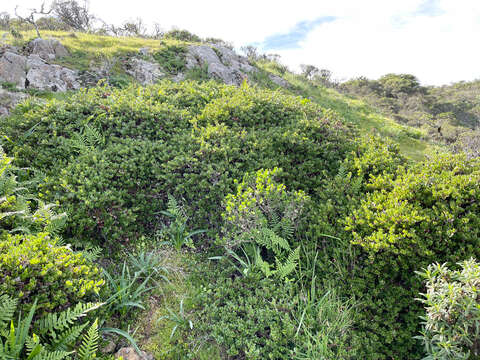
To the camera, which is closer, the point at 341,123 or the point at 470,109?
the point at 341,123

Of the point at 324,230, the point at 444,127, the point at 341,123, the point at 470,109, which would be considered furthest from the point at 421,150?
the point at 470,109

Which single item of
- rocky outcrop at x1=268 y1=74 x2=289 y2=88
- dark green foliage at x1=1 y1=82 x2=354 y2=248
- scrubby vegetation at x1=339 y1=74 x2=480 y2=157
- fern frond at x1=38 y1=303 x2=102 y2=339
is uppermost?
scrubby vegetation at x1=339 y1=74 x2=480 y2=157

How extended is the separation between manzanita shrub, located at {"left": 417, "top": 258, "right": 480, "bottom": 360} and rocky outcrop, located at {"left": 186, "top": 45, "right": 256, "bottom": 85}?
43.4 feet

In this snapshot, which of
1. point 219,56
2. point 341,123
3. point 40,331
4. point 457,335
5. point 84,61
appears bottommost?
point 40,331

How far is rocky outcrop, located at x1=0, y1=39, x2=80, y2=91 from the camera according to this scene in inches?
339

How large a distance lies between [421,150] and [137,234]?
13.1m

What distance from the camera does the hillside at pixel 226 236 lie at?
2547mm

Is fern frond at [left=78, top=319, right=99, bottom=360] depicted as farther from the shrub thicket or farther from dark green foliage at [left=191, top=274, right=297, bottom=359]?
dark green foliage at [left=191, top=274, right=297, bottom=359]

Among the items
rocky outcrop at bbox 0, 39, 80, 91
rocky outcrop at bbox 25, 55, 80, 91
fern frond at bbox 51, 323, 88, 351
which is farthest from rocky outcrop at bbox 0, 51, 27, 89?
fern frond at bbox 51, 323, 88, 351

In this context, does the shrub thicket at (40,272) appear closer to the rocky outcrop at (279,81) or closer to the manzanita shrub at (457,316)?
the manzanita shrub at (457,316)

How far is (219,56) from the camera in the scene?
15750 millimetres

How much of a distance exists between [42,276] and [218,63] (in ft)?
47.2

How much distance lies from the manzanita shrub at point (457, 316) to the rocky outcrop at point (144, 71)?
12.1 m

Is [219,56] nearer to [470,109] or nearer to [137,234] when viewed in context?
[137,234]
